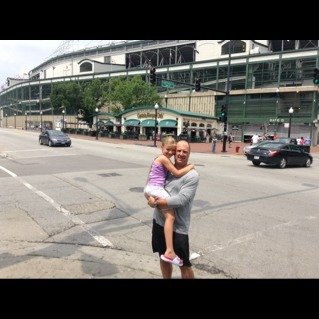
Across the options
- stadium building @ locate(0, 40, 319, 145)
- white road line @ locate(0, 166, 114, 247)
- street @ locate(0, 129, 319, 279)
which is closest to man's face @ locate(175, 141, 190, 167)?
street @ locate(0, 129, 319, 279)

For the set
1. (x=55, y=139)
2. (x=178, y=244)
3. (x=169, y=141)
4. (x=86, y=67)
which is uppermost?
(x=86, y=67)

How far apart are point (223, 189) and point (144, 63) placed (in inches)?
3081

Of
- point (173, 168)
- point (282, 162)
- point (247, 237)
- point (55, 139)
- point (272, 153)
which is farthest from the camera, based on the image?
point (55, 139)

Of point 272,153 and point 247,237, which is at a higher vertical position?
point 272,153

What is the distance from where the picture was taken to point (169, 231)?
4.07 metres

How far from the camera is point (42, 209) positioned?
28.7 feet

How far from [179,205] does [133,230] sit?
344 centimetres

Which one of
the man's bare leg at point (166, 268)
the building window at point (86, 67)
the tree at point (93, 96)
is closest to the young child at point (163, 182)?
the man's bare leg at point (166, 268)

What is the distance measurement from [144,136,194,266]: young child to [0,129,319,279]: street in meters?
1.08

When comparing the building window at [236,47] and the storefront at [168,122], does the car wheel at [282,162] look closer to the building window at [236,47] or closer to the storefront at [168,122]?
the storefront at [168,122]

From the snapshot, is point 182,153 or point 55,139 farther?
point 55,139

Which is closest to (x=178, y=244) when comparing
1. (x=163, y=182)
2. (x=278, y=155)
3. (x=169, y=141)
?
(x=163, y=182)

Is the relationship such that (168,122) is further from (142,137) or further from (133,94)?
(133,94)
